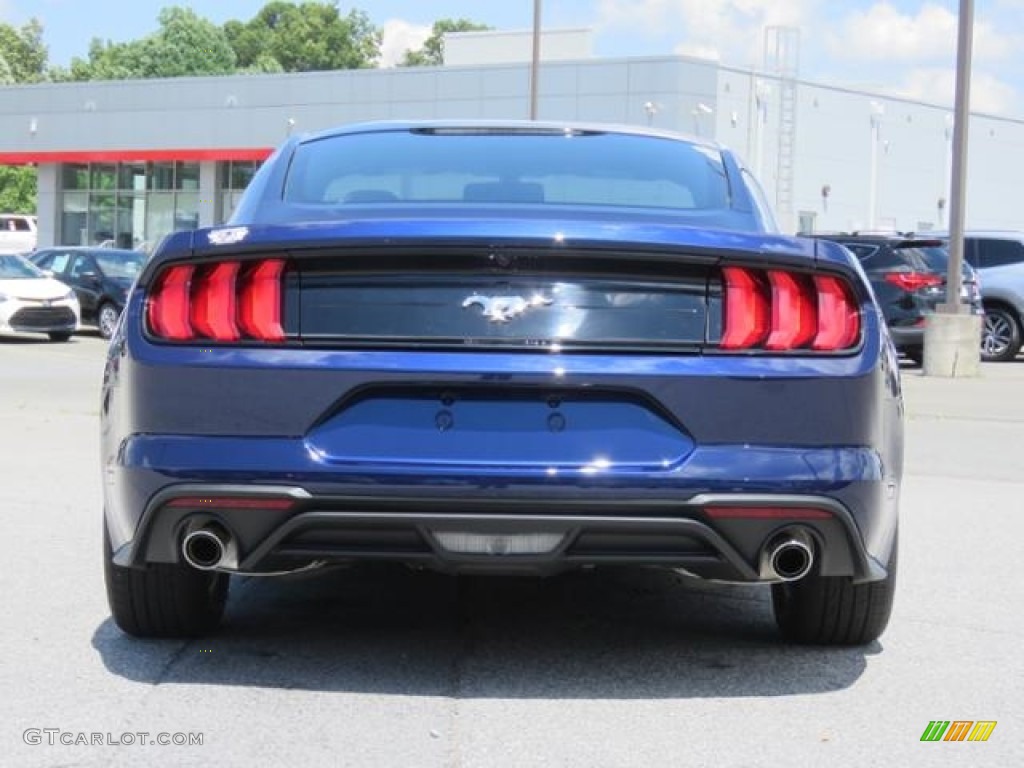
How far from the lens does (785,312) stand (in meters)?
4.36

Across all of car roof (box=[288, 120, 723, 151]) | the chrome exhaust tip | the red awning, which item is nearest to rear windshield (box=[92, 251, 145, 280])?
car roof (box=[288, 120, 723, 151])

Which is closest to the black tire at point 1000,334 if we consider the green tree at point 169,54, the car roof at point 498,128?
the car roof at point 498,128

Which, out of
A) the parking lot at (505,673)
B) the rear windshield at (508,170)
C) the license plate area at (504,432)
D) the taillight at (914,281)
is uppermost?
the rear windshield at (508,170)

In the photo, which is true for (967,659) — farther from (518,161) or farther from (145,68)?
(145,68)

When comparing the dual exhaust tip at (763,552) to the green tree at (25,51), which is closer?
the dual exhaust tip at (763,552)

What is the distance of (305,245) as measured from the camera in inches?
171

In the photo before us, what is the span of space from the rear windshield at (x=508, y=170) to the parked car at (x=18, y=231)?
2076 inches

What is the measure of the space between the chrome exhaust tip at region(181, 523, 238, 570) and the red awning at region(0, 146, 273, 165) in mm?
48217

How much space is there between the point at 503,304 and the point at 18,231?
57.2 m

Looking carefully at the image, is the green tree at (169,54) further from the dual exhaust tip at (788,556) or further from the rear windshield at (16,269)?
the dual exhaust tip at (788,556)

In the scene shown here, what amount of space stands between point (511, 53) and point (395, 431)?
55306mm

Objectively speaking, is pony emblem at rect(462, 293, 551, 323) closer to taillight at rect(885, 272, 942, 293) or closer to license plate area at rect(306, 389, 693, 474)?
license plate area at rect(306, 389, 693, 474)

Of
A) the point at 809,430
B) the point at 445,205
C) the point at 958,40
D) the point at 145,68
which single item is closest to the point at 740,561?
the point at 809,430

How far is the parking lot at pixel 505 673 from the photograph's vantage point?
4.05 m
